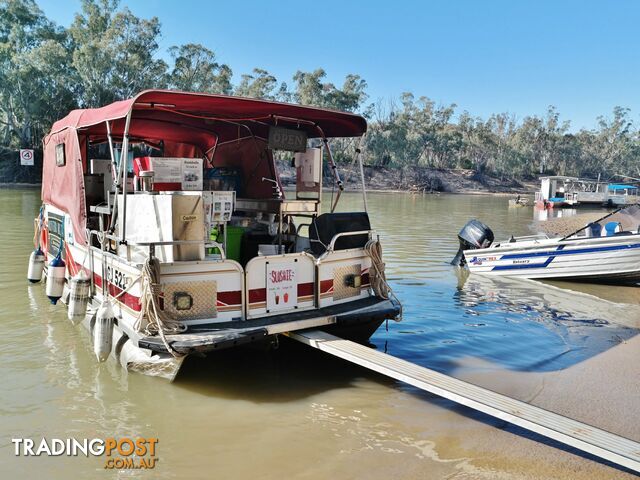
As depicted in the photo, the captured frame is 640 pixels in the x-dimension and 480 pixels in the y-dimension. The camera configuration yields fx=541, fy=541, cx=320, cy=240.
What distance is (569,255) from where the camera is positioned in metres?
11.4

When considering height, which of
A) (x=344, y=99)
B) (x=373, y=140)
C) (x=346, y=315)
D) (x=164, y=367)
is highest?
(x=344, y=99)

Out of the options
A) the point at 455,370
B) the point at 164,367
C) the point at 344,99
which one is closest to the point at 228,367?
the point at 164,367

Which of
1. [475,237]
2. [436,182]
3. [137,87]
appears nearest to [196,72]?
[137,87]

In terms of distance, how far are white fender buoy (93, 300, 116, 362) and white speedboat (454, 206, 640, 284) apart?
29.4 ft

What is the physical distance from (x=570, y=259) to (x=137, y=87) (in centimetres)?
5209

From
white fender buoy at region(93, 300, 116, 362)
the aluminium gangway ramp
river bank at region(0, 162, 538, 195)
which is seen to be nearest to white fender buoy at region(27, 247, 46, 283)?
white fender buoy at region(93, 300, 116, 362)

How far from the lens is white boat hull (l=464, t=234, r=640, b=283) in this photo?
A: 36.2ft

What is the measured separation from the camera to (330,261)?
6258mm

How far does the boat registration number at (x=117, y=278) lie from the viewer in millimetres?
5680

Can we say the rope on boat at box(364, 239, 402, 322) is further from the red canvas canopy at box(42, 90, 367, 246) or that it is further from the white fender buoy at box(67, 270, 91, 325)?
the white fender buoy at box(67, 270, 91, 325)

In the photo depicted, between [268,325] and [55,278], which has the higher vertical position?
[55,278]

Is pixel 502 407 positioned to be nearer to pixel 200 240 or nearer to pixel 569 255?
pixel 200 240

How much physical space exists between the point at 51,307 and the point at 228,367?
394 cm

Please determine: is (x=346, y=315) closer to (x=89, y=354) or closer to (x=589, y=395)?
(x=589, y=395)
